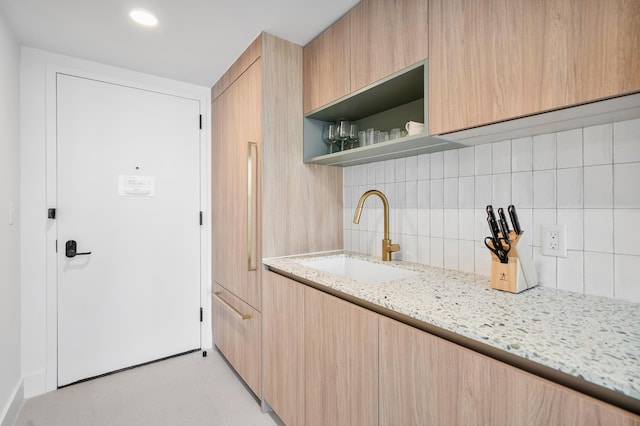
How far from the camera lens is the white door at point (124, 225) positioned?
2.03 metres

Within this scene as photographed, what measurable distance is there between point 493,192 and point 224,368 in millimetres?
2179

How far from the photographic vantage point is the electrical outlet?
43.4 inches

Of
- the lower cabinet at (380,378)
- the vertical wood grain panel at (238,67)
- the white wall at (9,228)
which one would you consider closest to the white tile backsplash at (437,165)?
the lower cabinet at (380,378)

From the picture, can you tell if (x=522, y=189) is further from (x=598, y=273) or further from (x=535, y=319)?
(x=535, y=319)

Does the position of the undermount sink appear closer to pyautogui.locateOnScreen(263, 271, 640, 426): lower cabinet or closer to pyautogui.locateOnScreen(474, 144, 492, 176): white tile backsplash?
pyautogui.locateOnScreen(263, 271, 640, 426): lower cabinet

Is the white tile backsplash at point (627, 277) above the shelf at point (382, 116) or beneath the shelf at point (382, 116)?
beneath

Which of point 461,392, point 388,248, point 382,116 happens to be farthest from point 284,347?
point 382,116

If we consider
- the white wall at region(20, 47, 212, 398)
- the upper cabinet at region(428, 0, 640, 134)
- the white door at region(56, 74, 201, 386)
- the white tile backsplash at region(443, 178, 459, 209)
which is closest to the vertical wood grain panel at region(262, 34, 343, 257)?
the white tile backsplash at region(443, 178, 459, 209)

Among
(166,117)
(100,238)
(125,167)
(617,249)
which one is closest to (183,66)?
(166,117)

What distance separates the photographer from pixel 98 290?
6.96 feet

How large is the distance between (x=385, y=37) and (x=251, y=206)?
3.73ft

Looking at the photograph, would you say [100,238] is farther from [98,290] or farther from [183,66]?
[183,66]

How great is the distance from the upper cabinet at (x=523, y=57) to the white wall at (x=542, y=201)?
0.34 metres

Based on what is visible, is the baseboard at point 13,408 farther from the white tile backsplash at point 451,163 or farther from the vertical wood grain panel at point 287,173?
the white tile backsplash at point 451,163
